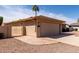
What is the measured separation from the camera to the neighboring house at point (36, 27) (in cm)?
2273

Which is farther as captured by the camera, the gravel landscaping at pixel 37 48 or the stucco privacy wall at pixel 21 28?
the stucco privacy wall at pixel 21 28

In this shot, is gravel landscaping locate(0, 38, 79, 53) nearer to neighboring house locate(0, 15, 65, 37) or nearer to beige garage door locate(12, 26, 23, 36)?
neighboring house locate(0, 15, 65, 37)

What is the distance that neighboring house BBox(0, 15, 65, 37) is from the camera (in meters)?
22.7

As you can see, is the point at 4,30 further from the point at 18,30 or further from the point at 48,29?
the point at 48,29

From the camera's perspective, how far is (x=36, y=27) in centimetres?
2270

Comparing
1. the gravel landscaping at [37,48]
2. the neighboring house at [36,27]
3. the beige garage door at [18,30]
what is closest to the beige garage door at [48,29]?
the neighboring house at [36,27]

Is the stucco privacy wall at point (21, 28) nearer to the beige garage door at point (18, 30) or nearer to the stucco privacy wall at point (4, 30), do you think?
the beige garage door at point (18, 30)

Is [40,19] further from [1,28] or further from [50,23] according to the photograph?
[1,28]

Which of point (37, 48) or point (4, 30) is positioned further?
point (4, 30)

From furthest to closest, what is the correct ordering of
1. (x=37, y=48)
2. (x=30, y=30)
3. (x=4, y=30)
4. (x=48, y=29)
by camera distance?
(x=48, y=29), (x=30, y=30), (x=4, y=30), (x=37, y=48)

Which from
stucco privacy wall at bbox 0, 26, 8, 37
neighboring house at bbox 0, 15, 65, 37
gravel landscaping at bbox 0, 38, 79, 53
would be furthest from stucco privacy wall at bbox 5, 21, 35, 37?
gravel landscaping at bbox 0, 38, 79, 53

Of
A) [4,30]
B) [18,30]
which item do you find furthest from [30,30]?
[4,30]

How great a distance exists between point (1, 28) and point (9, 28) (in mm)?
1462
